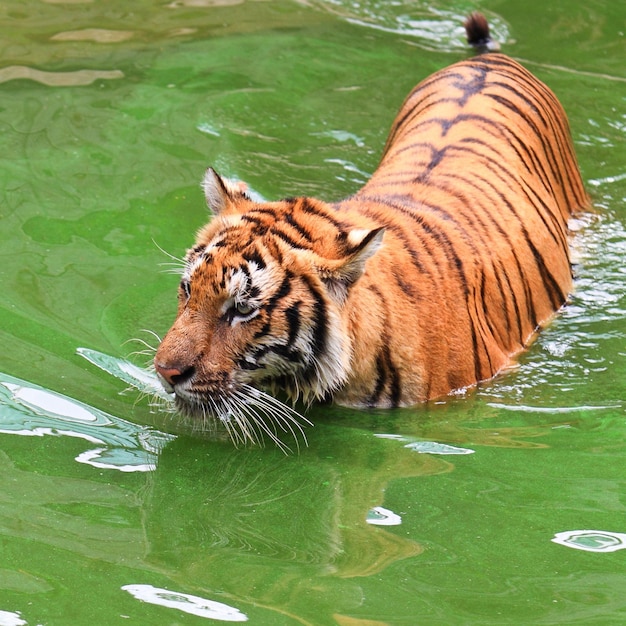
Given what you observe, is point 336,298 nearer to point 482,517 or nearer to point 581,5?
point 482,517

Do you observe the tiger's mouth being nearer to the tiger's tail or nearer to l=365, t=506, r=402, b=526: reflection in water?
l=365, t=506, r=402, b=526: reflection in water

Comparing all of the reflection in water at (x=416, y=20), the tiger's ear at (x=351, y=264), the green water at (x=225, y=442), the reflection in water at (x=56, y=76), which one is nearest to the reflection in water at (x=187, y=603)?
the green water at (x=225, y=442)

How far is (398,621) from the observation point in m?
1.75

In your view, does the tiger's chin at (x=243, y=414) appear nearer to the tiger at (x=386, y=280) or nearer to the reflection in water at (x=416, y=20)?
the tiger at (x=386, y=280)

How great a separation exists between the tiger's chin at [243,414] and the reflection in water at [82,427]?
10cm

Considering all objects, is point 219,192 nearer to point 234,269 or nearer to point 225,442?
point 234,269

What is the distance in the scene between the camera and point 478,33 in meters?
5.01

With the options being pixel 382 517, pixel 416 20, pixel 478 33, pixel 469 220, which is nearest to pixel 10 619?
pixel 382 517

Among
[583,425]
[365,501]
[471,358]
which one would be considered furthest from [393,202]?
[365,501]

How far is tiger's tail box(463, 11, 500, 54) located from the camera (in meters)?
4.94

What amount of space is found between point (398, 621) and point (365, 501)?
495mm

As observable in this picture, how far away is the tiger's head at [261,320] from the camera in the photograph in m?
2.41

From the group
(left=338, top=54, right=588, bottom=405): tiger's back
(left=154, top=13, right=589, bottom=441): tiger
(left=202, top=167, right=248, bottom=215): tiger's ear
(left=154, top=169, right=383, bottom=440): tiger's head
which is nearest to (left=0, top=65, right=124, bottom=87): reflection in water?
(left=338, top=54, right=588, bottom=405): tiger's back

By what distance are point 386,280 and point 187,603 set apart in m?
1.17
